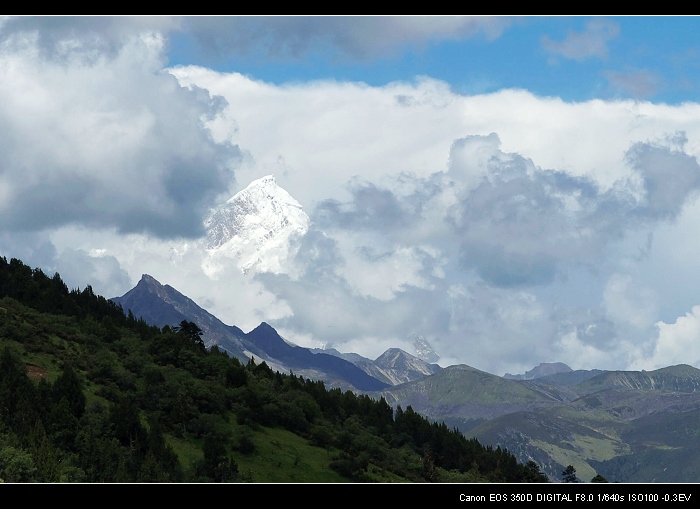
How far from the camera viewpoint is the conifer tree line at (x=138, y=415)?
105 metres

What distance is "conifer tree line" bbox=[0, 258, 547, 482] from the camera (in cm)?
10462

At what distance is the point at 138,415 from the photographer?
404 ft

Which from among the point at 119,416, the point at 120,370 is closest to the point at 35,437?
the point at 119,416

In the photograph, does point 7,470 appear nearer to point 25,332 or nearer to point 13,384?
point 13,384

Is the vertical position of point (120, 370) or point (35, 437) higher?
point (120, 370)

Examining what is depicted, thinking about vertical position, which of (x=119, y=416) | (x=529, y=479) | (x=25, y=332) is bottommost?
(x=529, y=479)
